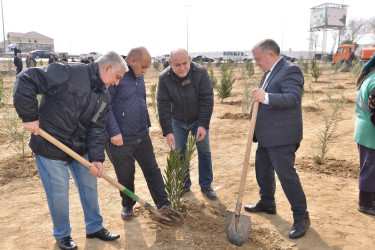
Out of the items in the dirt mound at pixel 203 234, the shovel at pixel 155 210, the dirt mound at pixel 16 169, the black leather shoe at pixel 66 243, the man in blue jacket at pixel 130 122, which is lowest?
the dirt mound at pixel 203 234

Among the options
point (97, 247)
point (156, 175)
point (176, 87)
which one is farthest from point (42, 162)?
point (176, 87)

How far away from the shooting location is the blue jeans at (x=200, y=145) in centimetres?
381

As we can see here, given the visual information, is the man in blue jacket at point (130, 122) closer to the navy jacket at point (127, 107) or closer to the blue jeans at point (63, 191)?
the navy jacket at point (127, 107)

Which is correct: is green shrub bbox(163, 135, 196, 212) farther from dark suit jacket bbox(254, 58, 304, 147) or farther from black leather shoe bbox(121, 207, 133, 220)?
dark suit jacket bbox(254, 58, 304, 147)

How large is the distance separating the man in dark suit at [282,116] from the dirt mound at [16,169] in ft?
11.5

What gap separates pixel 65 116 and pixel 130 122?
2.36ft

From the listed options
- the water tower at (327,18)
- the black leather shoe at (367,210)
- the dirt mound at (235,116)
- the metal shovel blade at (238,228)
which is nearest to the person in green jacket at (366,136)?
the black leather shoe at (367,210)

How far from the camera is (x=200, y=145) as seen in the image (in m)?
3.82

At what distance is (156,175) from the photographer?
3.34 m

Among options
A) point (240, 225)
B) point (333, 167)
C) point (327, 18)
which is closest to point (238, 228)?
point (240, 225)

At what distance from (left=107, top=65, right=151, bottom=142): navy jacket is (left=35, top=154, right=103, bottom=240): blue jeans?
1.49 ft

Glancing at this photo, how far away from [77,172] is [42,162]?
33 cm

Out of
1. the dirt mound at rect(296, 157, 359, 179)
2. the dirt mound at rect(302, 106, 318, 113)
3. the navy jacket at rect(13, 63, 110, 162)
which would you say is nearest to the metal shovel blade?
the navy jacket at rect(13, 63, 110, 162)

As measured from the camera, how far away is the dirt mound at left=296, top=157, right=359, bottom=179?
4.51 m
